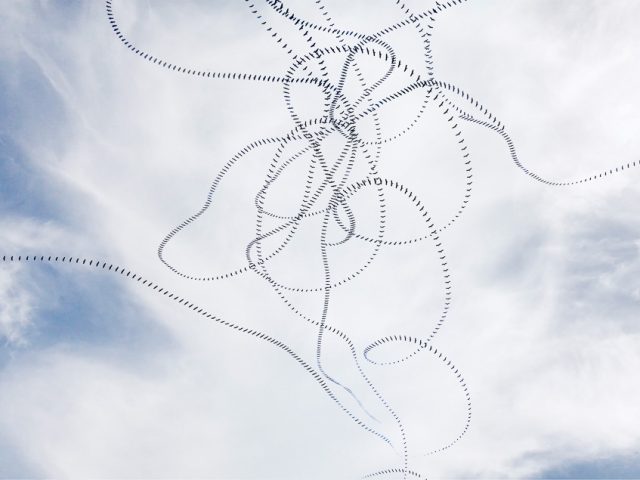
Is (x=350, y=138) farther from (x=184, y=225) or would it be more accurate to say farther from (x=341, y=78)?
(x=184, y=225)

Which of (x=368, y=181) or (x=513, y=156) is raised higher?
(x=513, y=156)

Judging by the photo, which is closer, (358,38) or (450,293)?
(358,38)

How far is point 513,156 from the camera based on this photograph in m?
35.9

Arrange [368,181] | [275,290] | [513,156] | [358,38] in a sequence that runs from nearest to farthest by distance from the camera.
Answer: [358,38] < [368,181] < [513,156] < [275,290]

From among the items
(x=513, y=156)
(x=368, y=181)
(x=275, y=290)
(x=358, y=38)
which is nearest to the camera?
(x=358, y=38)

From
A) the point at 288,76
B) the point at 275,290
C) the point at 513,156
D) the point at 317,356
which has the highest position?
the point at 513,156

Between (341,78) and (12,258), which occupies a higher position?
(341,78)

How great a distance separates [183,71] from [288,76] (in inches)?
224

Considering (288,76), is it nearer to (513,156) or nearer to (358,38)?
(358,38)

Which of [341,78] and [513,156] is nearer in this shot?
[341,78]

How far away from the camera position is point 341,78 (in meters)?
30.5

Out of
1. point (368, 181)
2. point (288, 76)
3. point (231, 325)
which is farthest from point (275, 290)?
point (288, 76)

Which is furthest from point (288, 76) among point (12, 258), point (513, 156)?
point (12, 258)

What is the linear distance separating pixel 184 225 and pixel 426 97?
1430cm
